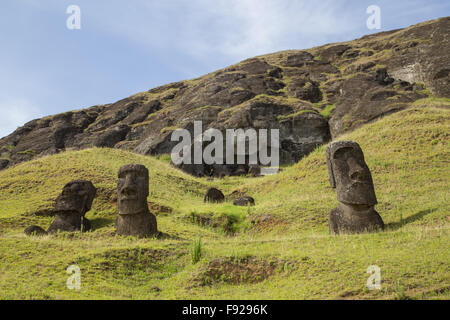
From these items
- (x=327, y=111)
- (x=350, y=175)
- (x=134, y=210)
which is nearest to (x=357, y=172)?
(x=350, y=175)

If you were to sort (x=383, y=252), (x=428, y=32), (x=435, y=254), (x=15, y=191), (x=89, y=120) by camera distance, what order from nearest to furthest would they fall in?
(x=435, y=254)
(x=383, y=252)
(x=15, y=191)
(x=428, y=32)
(x=89, y=120)

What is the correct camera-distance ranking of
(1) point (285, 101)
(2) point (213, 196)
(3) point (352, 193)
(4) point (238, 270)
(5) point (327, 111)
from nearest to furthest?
(4) point (238, 270), (3) point (352, 193), (2) point (213, 196), (5) point (327, 111), (1) point (285, 101)

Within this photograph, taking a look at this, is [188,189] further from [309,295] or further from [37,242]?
[309,295]

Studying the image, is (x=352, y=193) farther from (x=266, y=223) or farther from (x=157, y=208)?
(x=157, y=208)

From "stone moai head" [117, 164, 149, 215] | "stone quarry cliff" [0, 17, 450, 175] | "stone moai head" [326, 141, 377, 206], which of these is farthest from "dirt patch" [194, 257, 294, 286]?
"stone quarry cliff" [0, 17, 450, 175]

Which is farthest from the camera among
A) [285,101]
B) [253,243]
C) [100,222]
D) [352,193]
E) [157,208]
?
[285,101]

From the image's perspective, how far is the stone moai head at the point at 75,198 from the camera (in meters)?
13.5

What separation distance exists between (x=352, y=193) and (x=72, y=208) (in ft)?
34.1

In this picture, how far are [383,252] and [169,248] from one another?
18.0 feet

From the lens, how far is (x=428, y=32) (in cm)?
4325

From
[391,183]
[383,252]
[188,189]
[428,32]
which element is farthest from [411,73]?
[383,252]

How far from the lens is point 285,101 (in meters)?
38.9

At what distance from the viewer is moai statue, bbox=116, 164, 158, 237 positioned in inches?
470

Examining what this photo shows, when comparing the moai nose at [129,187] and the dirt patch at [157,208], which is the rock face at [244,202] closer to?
the dirt patch at [157,208]
